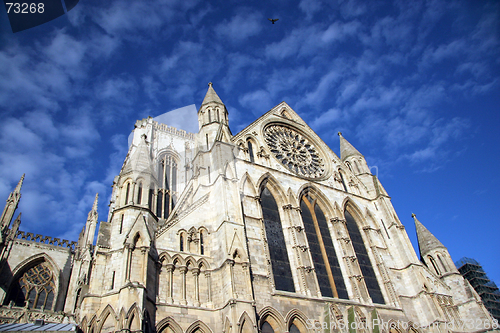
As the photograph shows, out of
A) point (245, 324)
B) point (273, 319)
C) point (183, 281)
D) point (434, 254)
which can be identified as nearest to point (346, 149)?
point (434, 254)

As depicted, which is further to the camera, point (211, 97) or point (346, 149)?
point (346, 149)

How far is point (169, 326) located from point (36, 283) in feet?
58.1

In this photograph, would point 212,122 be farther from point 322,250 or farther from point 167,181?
point 167,181

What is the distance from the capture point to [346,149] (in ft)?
83.4

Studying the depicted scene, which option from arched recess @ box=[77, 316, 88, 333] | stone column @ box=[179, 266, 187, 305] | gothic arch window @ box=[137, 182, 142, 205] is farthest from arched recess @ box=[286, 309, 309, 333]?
gothic arch window @ box=[137, 182, 142, 205]

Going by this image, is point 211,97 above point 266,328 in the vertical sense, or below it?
above

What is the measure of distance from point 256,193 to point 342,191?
6.43m

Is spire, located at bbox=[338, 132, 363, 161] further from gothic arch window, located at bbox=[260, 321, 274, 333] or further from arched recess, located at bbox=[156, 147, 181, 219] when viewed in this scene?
arched recess, located at bbox=[156, 147, 181, 219]

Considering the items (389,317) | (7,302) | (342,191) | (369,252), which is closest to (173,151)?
(7,302)

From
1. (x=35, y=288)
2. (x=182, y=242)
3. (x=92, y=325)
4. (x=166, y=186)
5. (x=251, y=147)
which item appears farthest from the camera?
(x=166, y=186)

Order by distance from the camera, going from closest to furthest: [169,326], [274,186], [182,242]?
[169,326] < [182,242] < [274,186]

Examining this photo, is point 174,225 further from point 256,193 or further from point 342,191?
point 342,191

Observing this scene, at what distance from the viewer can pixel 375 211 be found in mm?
21109

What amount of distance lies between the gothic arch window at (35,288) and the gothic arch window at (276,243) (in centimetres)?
1668
